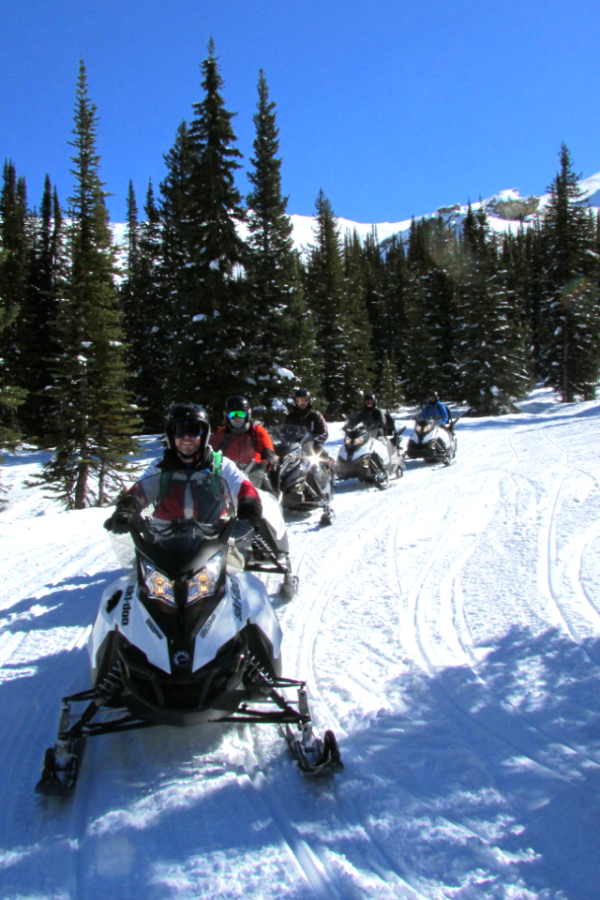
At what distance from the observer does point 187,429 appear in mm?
3979

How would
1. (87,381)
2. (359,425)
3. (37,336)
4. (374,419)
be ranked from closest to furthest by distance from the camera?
1. (359,425)
2. (374,419)
3. (87,381)
4. (37,336)

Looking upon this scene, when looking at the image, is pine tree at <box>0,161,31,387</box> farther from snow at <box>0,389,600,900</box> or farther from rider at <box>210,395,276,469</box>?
snow at <box>0,389,600,900</box>

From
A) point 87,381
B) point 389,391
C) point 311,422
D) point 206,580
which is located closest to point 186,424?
point 206,580

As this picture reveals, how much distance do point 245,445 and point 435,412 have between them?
318 inches

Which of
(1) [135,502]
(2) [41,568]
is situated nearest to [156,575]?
(1) [135,502]

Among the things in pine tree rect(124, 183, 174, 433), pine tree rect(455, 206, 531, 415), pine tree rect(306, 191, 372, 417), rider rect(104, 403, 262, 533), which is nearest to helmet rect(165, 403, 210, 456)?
rider rect(104, 403, 262, 533)

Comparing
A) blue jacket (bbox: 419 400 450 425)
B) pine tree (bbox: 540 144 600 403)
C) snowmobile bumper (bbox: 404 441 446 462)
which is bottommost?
snowmobile bumper (bbox: 404 441 446 462)

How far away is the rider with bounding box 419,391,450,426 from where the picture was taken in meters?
14.3

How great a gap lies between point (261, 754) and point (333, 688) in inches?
30.0

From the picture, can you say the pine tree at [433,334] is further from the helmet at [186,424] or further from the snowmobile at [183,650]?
the snowmobile at [183,650]

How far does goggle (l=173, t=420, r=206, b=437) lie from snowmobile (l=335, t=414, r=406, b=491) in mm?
7155

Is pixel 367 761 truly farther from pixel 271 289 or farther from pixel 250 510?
pixel 271 289

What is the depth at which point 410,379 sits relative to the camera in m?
45.5

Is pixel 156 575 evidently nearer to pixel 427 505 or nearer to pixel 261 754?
pixel 261 754
